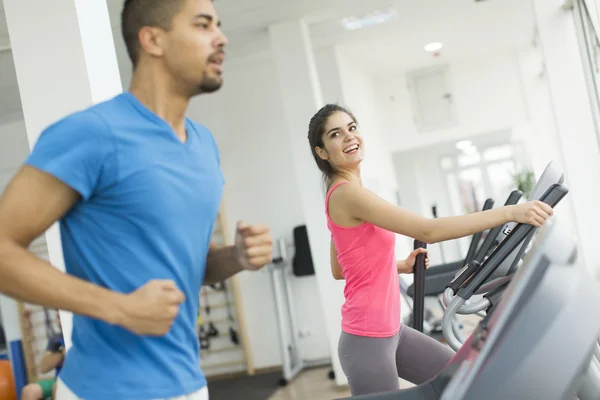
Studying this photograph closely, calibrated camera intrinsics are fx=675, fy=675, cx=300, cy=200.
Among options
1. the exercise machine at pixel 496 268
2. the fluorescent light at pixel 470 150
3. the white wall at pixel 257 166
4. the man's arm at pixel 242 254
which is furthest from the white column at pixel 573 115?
the man's arm at pixel 242 254

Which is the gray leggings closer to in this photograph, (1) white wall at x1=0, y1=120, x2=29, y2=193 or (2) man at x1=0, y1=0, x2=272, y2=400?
(2) man at x1=0, y1=0, x2=272, y2=400

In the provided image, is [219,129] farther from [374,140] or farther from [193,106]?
[374,140]

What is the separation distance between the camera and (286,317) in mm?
6750

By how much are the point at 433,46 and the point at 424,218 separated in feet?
21.3

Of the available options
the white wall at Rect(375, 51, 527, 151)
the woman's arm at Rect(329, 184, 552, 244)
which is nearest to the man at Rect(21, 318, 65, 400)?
the woman's arm at Rect(329, 184, 552, 244)

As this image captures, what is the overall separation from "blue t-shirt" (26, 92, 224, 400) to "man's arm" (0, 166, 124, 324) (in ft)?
0.15

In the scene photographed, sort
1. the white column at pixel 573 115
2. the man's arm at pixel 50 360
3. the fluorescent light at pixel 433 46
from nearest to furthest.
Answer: the man's arm at pixel 50 360 < the white column at pixel 573 115 < the fluorescent light at pixel 433 46

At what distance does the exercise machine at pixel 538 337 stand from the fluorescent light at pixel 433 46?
706 cm

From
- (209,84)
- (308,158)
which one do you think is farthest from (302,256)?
(209,84)

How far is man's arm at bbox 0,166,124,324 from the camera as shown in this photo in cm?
90

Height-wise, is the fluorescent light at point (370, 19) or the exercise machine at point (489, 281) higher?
the fluorescent light at point (370, 19)

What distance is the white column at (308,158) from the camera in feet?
18.1

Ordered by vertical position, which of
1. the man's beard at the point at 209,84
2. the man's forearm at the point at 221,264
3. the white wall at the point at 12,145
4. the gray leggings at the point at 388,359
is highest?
the white wall at the point at 12,145

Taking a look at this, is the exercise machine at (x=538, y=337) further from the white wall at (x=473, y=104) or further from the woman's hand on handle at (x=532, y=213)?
the white wall at (x=473, y=104)
